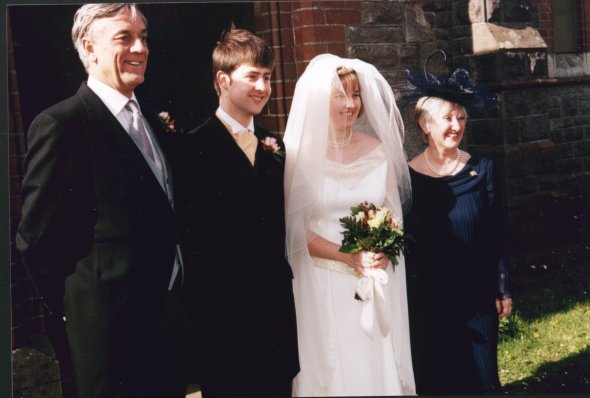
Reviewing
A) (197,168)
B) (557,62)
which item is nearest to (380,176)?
(197,168)

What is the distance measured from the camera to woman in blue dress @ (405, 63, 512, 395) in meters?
3.51

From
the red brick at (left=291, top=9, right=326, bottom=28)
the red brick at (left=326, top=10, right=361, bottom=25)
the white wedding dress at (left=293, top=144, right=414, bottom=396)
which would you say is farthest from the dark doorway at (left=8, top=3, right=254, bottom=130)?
the white wedding dress at (left=293, top=144, right=414, bottom=396)

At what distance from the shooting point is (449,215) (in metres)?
3.49

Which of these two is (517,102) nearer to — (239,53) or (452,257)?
(452,257)

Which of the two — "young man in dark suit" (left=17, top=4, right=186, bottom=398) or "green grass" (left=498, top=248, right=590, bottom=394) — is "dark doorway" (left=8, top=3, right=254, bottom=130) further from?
"green grass" (left=498, top=248, right=590, bottom=394)

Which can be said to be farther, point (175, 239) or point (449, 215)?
point (449, 215)

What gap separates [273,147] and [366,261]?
30.1 inches

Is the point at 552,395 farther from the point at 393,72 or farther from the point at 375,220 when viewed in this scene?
the point at 393,72

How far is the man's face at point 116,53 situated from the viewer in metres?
3.13

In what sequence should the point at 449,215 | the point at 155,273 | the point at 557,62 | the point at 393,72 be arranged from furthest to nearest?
the point at 557,62
the point at 393,72
the point at 449,215
the point at 155,273

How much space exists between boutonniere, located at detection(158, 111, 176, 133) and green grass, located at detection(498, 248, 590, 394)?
257 centimetres

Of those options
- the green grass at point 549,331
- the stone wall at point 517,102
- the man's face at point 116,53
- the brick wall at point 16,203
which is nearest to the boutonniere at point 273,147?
the man's face at point 116,53

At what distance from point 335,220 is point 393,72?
4.14 feet

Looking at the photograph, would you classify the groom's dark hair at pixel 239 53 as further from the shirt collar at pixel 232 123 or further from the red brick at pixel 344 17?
the red brick at pixel 344 17
